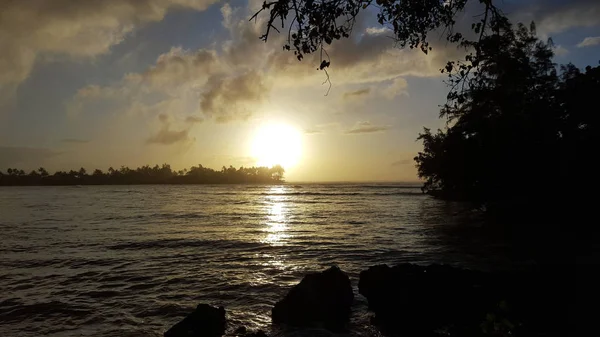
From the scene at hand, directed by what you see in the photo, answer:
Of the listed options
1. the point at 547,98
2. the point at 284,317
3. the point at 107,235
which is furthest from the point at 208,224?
the point at 547,98

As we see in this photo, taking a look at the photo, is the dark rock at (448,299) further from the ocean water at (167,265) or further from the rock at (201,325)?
the rock at (201,325)

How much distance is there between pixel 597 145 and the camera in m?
30.4

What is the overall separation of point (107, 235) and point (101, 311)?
19.6m

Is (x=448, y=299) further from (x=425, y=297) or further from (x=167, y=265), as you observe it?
(x=167, y=265)

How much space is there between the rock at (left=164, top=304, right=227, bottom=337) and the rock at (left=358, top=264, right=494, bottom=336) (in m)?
4.25

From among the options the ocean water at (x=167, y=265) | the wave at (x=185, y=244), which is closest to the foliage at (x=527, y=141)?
the ocean water at (x=167, y=265)

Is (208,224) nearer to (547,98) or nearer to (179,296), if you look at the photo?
(179,296)

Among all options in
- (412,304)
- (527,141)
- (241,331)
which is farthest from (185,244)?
(527,141)

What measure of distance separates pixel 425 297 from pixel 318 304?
9.72ft

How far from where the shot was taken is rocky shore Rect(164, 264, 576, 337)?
32.3 feet

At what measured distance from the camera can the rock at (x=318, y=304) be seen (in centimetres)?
1088

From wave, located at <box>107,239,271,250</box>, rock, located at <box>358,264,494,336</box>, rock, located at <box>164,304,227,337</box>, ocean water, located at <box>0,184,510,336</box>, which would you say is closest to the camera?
rock, located at <box>164,304,227,337</box>

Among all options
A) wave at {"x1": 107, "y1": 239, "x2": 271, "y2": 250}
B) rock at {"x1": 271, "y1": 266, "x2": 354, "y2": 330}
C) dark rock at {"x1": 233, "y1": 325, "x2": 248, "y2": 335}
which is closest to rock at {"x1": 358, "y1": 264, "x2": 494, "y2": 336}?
rock at {"x1": 271, "y1": 266, "x2": 354, "y2": 330}

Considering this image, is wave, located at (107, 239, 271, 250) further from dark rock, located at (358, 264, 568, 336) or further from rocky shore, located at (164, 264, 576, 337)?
dark rock, located at (358, 264, 568, 336)
